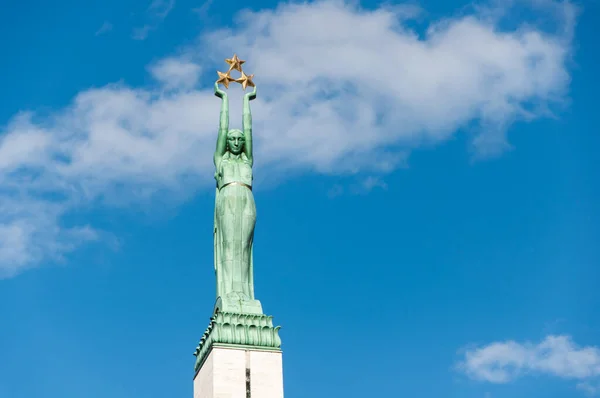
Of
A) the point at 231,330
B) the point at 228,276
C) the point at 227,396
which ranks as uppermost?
the point at 228,276

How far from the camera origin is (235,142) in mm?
52469

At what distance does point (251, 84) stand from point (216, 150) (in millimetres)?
4260

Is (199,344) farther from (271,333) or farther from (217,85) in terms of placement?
(217,85)

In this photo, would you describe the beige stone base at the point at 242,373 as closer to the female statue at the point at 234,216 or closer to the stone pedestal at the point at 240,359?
the stone pedestal at the point at 240,359

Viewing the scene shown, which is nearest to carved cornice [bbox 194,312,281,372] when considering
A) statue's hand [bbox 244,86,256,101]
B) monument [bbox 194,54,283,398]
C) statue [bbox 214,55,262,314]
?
monument [bbox 194,54,283,398]

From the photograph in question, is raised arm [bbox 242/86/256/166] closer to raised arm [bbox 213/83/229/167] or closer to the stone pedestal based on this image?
raised arm [bbox 213/83/229/167]

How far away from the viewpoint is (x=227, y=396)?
45875mm

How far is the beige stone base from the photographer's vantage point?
46.2 m

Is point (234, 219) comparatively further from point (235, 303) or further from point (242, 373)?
point (242, 373)

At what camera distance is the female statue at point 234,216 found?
49.7 meters

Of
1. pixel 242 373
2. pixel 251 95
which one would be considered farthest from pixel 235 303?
pixel 251 95

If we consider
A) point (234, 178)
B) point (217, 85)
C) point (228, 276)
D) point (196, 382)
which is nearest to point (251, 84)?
point (217, 85)

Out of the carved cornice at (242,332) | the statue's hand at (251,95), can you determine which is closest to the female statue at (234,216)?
the carved cornice at (242,332)

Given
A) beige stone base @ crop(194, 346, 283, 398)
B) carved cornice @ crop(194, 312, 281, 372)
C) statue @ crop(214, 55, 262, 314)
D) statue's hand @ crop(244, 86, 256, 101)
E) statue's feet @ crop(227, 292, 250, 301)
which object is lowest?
beige stone base @ crop(194, 346, 283, 398)
